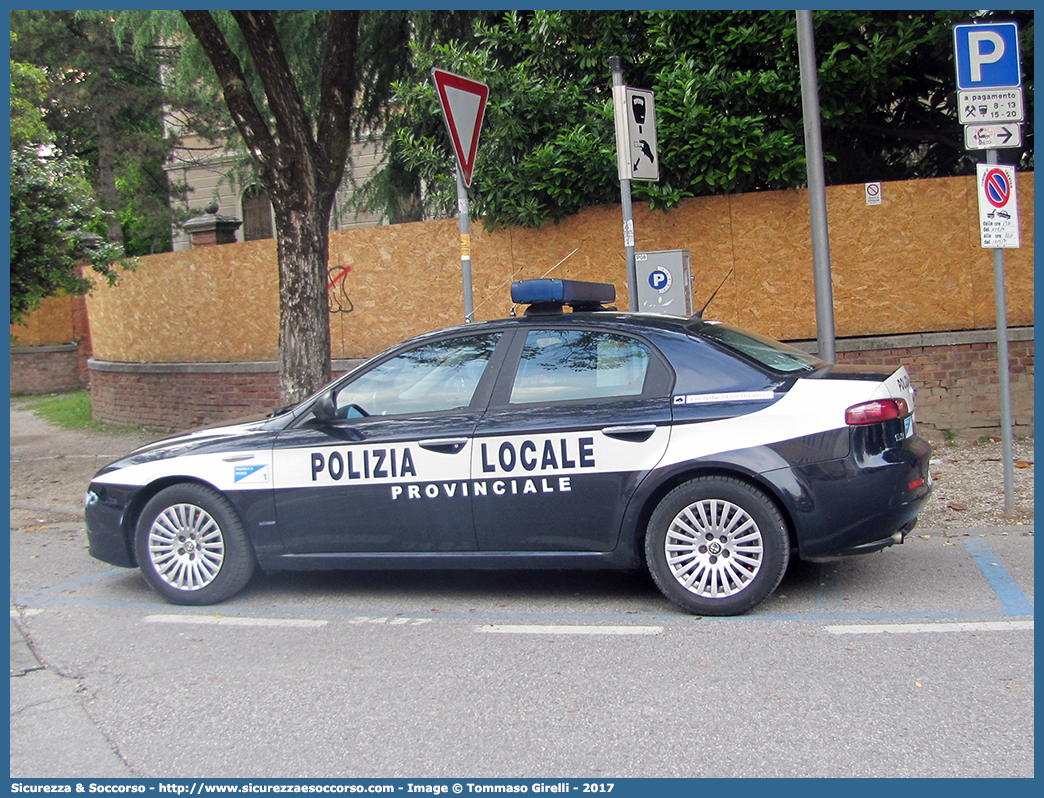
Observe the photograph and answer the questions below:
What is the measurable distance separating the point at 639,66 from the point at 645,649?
792 cm

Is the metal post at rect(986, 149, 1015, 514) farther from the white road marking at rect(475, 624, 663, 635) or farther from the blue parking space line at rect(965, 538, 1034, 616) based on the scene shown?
the white road marking at rect(475, 624, 663, 635)

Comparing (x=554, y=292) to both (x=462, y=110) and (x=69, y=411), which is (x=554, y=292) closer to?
(x=462, y=110)

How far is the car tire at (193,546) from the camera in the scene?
573 centimetres

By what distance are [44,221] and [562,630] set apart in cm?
878

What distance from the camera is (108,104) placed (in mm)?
25688

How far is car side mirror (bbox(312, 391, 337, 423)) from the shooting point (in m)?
5.59

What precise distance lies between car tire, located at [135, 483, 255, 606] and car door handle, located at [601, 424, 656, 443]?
7.49 feet

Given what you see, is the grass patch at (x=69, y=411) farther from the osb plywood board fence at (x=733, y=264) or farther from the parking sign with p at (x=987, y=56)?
the parking sign with p at (x=987, y=56)

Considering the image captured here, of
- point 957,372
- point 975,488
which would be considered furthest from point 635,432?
point 957,372

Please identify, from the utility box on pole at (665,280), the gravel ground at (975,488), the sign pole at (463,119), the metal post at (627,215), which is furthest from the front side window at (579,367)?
the utility box on pole at (665,280)

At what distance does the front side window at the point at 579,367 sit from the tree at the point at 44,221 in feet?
25.7

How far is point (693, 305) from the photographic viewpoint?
33.6 ft
